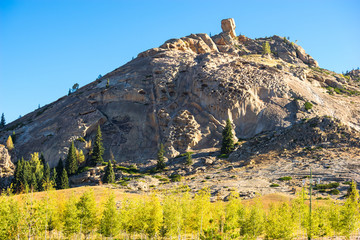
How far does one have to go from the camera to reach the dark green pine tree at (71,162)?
103m

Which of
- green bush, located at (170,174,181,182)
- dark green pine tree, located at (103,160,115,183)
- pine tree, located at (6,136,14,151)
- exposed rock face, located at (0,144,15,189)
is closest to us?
green bush, located at (170,174,181,182)

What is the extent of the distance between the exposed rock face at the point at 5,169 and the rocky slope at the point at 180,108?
12.5 metres

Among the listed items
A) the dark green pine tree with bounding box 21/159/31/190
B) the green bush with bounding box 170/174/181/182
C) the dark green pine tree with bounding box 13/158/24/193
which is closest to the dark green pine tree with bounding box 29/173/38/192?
the dark green pine tree with bounding box 21/159/31/190

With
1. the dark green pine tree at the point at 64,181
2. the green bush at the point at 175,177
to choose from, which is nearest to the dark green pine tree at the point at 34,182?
the dark green pine tree at the point at 64,181

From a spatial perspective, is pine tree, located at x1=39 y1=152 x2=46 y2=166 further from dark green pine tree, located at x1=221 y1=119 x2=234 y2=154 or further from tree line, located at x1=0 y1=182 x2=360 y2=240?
tree line, located at x1=0 y1=182 x2=360 y2=240

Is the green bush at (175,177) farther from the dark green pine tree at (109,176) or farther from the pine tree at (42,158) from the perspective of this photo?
the pine tree at (42,158)

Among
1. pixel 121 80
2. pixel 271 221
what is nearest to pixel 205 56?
pixel 121 80

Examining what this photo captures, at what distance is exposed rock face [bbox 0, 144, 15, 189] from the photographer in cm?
9831

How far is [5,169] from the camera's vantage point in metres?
102

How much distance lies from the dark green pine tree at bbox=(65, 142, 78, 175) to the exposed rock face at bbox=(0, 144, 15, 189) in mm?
15928

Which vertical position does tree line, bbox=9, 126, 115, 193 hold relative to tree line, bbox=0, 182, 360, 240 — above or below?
above

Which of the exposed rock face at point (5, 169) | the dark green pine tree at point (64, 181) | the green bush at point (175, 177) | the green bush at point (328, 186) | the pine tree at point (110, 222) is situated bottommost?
the green bush at point (328, 186)

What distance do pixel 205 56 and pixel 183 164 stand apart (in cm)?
6187

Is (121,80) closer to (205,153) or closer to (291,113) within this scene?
(205,153)
